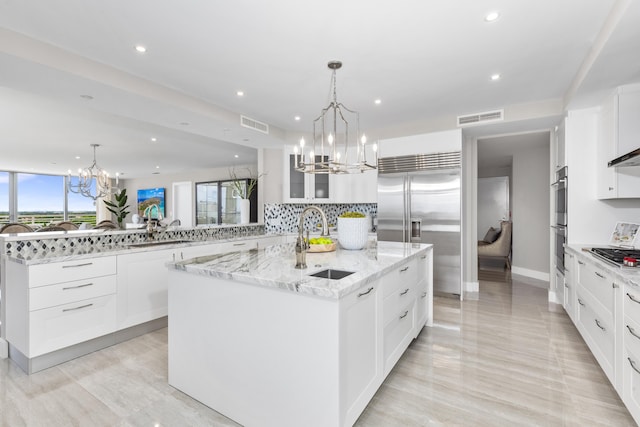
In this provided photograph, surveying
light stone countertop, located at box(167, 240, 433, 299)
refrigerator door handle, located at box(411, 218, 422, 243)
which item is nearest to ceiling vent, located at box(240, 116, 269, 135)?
light stone countertop, located at box(167, 240, 433, 299)

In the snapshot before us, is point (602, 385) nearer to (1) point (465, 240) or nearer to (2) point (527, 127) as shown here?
(1) point (465, 240)

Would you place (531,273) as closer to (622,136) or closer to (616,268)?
(622,136)

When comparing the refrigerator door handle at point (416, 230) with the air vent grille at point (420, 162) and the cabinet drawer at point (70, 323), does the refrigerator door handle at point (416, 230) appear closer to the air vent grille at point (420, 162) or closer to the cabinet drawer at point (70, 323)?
the air vent grille at point (420, 162)

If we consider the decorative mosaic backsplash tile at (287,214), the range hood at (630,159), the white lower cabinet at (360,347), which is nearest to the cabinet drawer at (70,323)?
the white lower cabinet at (360,347)

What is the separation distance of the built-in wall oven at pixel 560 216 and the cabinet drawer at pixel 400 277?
2007mm

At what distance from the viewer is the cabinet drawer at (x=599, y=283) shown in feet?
6.81

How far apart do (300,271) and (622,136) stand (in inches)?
121

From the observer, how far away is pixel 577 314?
2.85 m

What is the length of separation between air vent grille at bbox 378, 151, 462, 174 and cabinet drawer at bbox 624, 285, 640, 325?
8.45ft

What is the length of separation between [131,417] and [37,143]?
6.27 meters

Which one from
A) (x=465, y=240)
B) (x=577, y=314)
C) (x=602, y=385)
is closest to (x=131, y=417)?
(x=602, y=385)

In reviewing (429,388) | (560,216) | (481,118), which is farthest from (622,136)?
(429,388)

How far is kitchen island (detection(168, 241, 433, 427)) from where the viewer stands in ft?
4.81

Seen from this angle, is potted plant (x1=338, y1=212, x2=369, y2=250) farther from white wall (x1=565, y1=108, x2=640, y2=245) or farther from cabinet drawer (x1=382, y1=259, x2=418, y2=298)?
white wall (x1=565, y1=108, x2=640, y2=245)
